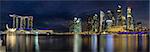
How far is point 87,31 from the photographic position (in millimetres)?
13805

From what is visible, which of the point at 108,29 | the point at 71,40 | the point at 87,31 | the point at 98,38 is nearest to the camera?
the point at 87,31

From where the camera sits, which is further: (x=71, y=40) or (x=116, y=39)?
(x=116, y=39)

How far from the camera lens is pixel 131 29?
15508 mm

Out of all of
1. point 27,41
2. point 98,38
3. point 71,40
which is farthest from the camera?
point 98,38

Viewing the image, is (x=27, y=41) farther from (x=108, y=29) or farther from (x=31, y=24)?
(x=31, y=24)

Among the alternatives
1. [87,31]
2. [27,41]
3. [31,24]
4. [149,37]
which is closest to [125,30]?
[149,37]

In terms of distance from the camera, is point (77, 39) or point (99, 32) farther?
point (77, 39)

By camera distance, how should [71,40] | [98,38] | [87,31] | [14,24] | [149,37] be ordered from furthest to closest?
[98,38], [71,40], [149,37], [87,31], [14,24]

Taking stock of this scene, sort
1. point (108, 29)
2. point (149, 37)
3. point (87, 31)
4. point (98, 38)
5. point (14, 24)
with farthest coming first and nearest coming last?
point (98, 38)
point (149, 37)
point (108, 29)
point (87, 31)
point (14, 24)

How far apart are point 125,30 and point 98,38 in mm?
7517

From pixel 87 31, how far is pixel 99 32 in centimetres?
237

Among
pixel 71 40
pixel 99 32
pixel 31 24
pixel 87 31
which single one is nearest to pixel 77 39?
pixel 71 40

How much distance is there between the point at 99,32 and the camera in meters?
16.1

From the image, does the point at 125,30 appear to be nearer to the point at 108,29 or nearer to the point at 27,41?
the point at 108,29
